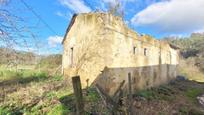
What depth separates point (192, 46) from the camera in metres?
69.8

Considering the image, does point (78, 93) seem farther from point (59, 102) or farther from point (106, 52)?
point (106, 52)

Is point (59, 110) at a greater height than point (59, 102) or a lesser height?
lesser

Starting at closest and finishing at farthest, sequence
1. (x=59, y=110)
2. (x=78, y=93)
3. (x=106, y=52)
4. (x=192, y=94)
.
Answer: (x=78, y=93), (x=59, y=110), (x=106, y=52), (x=192, y=94)

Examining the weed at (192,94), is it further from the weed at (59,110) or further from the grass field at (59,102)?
the weed at (59,110)

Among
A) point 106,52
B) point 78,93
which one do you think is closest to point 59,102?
point 106,52

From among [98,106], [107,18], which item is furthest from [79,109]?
[107,18]

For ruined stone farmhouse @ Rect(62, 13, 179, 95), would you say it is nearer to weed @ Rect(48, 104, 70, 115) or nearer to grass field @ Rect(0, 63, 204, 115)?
grass field @ Rect(0, 63, 204, 115)

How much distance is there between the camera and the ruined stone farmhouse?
1505 cm

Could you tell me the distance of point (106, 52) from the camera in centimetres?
1497

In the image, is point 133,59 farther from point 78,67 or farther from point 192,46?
point 192,46

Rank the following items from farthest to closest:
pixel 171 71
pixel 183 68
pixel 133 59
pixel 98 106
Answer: pixel 183 68 < pixel 171 71 < pixel 133 59 < pixel 98 106

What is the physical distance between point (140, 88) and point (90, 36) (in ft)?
19.5

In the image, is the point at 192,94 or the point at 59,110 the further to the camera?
the point at 192,94

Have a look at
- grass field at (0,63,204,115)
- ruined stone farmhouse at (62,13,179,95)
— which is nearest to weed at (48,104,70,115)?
grass field at (0,63,204,115)
